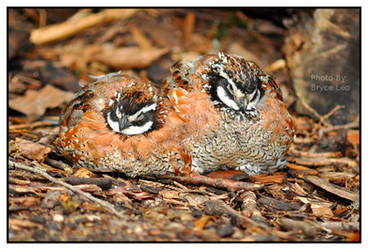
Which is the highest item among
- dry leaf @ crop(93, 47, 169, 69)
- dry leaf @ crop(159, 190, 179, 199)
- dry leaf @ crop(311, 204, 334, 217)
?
dry leaf @ crop(93, 47, 169, 69)

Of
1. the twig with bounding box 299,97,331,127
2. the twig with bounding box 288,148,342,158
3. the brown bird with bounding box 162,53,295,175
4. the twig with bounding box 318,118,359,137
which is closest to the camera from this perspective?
the brown bird with bounding box 162,53,295,175

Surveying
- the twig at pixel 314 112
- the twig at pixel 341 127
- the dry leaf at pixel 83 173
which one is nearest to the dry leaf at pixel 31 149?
the dry leaf at pixel 83 173

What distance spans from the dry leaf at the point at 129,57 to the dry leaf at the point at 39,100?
1599 millimetres

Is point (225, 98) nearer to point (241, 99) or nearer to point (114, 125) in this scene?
point (241, 99)

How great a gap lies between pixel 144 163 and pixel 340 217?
223 cm

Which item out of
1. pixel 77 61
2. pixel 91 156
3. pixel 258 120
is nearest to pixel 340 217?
pixel 258 120

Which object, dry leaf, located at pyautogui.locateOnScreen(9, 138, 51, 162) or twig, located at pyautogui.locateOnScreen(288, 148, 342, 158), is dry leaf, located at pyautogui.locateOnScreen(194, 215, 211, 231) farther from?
twig, located at pyautogui.locateOnScreen(288, 148, 342, 158)

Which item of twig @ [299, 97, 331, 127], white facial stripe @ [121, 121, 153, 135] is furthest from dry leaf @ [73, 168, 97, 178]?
twig @ [299, 97, 331, 127]

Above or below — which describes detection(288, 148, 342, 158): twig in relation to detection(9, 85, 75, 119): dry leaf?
below

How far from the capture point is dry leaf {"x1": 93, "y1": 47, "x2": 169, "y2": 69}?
8.33m

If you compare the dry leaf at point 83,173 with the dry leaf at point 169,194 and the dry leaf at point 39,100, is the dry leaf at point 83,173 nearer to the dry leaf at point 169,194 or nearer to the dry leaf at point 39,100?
the dry leaf at point 169,194

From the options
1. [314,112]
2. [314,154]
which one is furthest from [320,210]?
[314,112]

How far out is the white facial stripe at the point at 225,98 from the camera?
192 inches

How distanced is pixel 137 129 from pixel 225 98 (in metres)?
1.12
